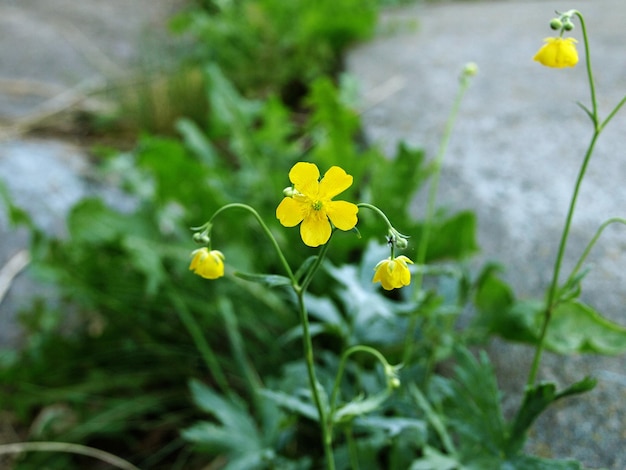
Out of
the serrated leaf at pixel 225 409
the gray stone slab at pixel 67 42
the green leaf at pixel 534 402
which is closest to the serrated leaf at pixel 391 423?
the green leaf at pixel 534 402

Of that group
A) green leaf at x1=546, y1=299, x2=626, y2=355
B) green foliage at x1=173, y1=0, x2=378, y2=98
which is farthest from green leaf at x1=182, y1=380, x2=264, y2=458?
green foliage at x1=173, y1=0, x2=378, y2=98

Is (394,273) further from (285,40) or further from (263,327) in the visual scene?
(285,40)

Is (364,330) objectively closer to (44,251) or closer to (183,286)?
(183,286)

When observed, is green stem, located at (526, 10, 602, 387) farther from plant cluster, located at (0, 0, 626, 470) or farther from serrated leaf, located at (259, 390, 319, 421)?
serrated leaf, located at (259, 390, 319, 421)

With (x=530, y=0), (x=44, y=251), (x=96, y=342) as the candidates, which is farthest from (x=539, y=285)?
(x=530, y=0)

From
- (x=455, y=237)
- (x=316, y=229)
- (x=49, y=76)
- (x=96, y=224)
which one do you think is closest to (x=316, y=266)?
(x=316, y=229)

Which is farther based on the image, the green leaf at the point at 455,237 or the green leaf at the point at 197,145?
the green leaf at the point at 197,145

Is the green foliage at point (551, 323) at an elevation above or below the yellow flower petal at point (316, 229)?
below

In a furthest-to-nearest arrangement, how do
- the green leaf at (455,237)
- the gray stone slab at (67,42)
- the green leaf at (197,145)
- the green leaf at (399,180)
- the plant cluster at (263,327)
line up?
the gray stone slab at (67,42), the green leaf at (197,145), the green leaf at (399,180), the green leaf at (455,237), the plant cluster at (263,327)

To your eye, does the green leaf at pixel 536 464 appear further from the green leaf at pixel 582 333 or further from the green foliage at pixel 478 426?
the green leaf at pixel 582 333
